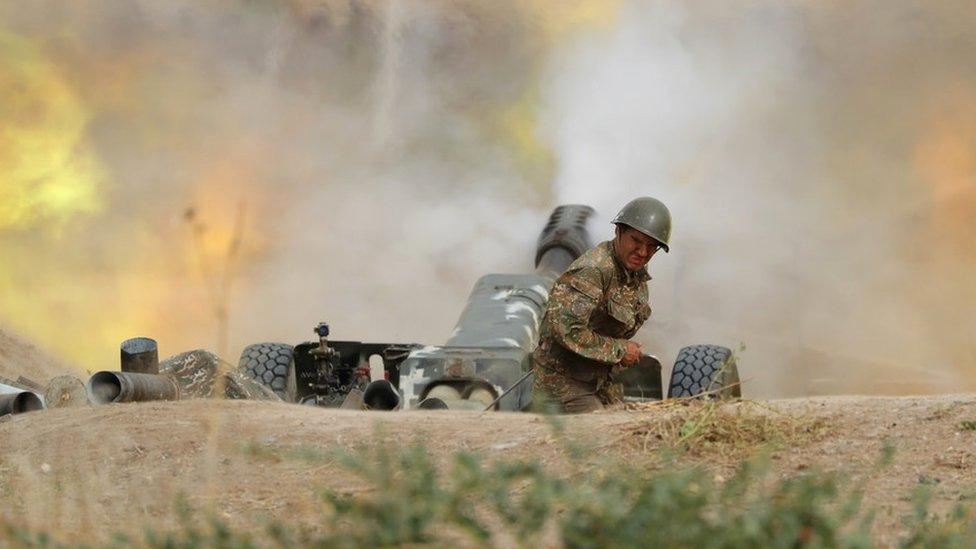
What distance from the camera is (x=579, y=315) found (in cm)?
892

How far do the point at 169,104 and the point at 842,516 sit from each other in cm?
1945

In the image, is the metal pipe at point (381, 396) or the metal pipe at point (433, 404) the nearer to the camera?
the metal pipe at point (433, 404)

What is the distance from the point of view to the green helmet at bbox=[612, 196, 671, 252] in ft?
29.7

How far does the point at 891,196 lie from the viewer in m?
20.0

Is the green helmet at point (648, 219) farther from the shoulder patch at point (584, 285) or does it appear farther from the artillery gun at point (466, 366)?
the artillery gun at point (466, 366)

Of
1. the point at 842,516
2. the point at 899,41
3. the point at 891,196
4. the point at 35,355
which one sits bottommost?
the point at 842,516

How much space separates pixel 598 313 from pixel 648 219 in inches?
24.3

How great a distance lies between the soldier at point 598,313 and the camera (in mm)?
8961

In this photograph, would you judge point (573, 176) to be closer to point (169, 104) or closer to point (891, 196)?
point (891, 196)

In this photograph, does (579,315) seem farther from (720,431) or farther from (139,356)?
(139,356)

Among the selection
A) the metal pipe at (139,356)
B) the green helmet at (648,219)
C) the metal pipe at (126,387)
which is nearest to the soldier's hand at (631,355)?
the green helmet at (648,219)

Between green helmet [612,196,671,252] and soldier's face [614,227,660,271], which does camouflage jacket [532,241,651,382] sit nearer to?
soldier's face [614,227,660,271]

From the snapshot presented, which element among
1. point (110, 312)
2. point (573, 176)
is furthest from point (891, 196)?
point (110, 312)

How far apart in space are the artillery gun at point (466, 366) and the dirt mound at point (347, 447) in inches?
85.3
